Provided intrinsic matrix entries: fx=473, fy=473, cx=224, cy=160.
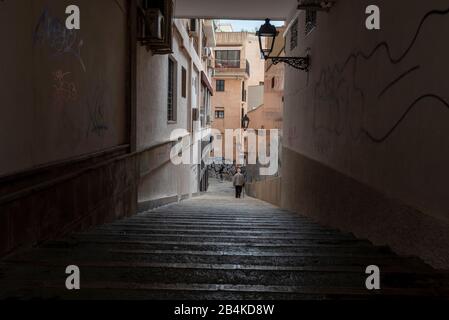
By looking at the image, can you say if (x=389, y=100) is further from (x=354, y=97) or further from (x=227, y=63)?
(x=227, y=63)

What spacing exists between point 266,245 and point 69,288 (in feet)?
7.15

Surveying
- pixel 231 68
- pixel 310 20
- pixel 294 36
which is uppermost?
pixel 231 68

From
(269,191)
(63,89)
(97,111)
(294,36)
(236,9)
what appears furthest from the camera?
(269,191)

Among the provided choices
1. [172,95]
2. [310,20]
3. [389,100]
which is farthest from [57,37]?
Answer: [172,95]

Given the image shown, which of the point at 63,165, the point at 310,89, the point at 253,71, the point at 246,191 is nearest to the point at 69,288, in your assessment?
the point at 63,165

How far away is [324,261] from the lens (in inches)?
146

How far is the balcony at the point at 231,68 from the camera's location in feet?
142

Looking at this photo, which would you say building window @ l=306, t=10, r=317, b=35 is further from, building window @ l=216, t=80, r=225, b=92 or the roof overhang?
building window @ l=216, t=80, r=225, b=92

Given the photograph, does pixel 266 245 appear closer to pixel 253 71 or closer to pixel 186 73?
pixel 186 73

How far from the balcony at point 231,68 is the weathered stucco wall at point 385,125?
35128mm

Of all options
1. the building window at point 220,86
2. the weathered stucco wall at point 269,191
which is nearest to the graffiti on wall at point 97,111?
the weathered stucco wall at point 269,191

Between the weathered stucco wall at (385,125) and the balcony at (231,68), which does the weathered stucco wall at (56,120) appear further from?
the balcony at (231,68)

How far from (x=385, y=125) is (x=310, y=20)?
513 cm

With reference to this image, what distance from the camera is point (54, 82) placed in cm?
459
